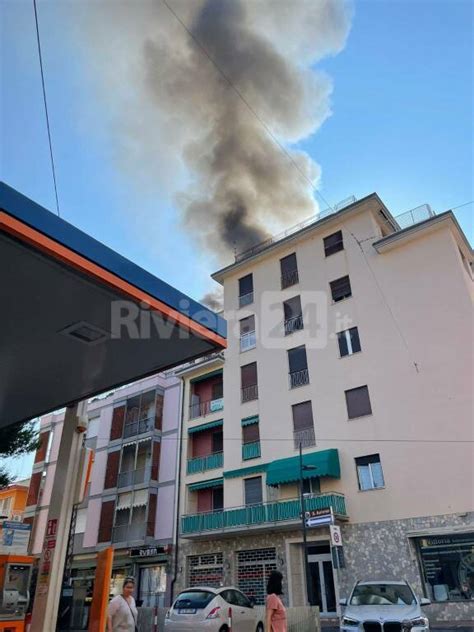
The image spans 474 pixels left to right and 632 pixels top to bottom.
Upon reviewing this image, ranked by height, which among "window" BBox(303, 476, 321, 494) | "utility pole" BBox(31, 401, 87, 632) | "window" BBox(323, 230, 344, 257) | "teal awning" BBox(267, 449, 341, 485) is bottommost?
"utility pole" BBox(31, 401, 87, 632)

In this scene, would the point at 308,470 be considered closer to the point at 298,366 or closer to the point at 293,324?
the point at 298,366

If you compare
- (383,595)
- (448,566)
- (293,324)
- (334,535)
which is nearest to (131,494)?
(293,324)

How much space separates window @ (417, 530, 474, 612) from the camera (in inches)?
696

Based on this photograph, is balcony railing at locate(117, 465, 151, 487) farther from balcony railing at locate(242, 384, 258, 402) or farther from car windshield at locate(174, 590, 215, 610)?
car windshield at locate(174, 590, 215, 610)

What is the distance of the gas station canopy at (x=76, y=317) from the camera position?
4.59 m

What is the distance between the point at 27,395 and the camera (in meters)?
7.73

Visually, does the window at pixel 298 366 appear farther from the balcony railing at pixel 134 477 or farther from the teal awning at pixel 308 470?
the balcony railing at pixel 134 477

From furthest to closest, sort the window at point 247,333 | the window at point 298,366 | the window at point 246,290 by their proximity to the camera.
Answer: the window at point 246,290 < the window at point 247,333 < the window at point 298,366

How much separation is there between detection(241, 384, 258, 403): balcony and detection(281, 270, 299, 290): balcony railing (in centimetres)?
585

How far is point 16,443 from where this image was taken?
12906 mm

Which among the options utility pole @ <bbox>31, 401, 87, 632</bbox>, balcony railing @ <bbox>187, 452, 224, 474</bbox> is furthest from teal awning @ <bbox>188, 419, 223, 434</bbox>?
utility pole @ <bbox>31, 401, 87, 632</bbox>

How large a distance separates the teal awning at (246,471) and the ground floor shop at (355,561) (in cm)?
276

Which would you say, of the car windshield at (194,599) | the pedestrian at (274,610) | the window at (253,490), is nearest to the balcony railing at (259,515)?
the window at (253,490)

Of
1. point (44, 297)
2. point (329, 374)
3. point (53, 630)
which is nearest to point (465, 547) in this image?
point (329, 374)
